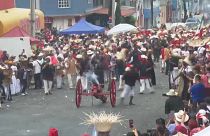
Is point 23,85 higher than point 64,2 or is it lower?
lower

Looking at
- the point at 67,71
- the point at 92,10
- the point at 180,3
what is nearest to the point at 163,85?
the point at 67,71

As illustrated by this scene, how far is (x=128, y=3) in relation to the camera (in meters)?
86.9

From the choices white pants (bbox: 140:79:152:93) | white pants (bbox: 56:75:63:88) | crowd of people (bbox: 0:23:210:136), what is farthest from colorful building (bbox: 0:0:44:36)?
white pants (bbox: 140:79:152:93)

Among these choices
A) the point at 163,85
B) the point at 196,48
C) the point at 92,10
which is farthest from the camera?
the point at 92,10

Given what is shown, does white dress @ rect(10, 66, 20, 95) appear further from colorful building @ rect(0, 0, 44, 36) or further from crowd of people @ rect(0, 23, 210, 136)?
colorful building @ rect(0, 0, 44, 36)

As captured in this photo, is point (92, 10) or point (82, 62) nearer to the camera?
point (82, 62)

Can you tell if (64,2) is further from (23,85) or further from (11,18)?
(23,85)

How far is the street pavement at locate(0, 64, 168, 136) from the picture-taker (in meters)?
16.6

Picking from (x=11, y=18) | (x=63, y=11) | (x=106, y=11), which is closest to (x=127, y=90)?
(x=11, y=18)

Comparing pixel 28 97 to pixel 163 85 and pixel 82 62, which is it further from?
pixel 163 85

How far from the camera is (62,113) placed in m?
19.3

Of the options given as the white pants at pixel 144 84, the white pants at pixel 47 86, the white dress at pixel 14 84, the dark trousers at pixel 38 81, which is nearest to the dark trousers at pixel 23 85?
the white dress at pixel 14 84

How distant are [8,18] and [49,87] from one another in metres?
13.7

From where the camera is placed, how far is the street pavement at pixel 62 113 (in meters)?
16.6
